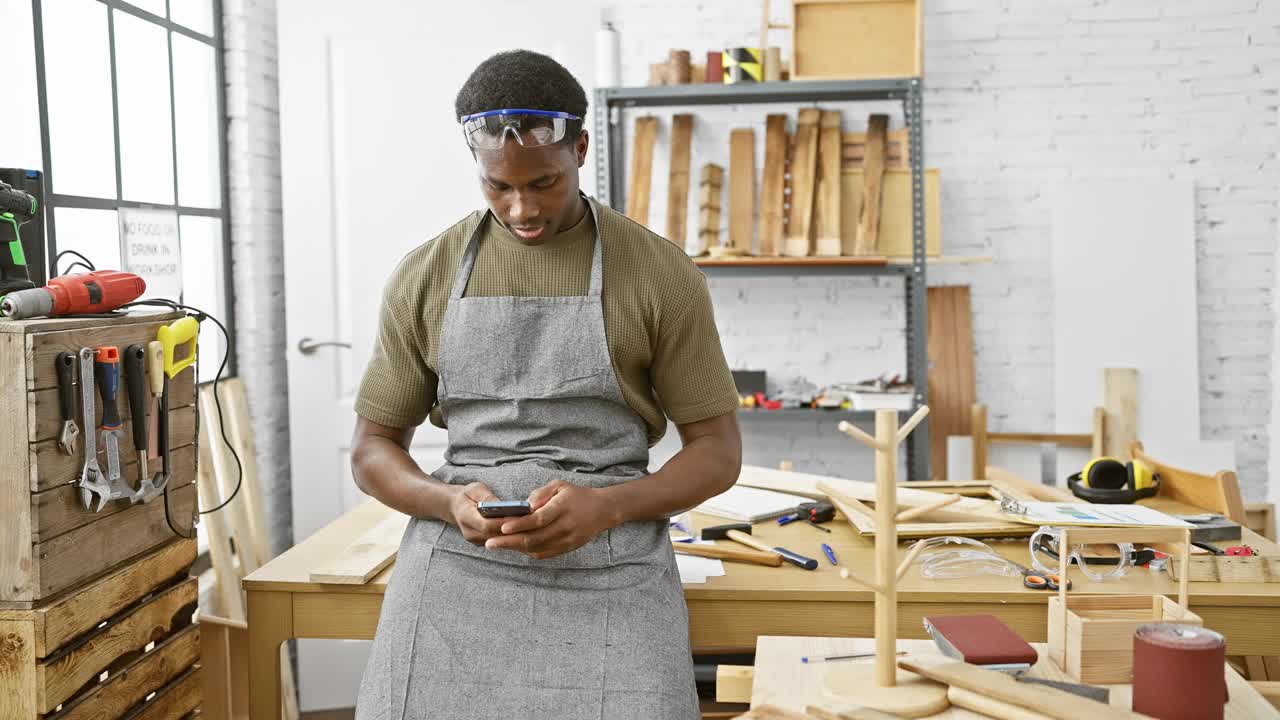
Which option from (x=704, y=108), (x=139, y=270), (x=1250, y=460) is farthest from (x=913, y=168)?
(x=139, y=270)

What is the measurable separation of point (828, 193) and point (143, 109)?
8.13 ft

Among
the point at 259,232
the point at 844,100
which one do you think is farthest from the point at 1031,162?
the point at 259,232

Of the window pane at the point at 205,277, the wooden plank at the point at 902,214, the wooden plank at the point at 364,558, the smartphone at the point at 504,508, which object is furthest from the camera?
the wooden plank at the point at 902,214

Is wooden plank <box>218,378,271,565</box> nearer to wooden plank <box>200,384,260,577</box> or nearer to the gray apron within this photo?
wooden plank <box>200,384,260,577</box>

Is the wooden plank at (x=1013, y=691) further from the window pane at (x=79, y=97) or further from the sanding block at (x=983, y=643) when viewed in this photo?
the window pane at (x=79, y=97)

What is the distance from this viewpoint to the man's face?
5.47 feet

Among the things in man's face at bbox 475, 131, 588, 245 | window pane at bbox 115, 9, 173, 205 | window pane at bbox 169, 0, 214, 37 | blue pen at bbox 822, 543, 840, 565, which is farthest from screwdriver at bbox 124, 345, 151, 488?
window pane at bbox 169, 0, 214, 37

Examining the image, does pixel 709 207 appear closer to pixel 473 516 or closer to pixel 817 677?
pixel 473 516

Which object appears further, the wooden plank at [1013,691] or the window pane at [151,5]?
the window pane at [151,5]

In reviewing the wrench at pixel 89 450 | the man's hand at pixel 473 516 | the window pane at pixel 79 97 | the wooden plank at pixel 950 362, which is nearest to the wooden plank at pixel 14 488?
the wrench at pixel 89 450

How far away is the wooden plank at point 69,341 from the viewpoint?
164 centimetres

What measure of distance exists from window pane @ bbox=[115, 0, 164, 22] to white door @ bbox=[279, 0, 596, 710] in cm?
45

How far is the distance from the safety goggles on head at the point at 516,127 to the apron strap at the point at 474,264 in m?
0.18

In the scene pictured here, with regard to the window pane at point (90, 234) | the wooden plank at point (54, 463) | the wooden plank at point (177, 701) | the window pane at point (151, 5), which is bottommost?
the wooden plank at point (177, 701)
